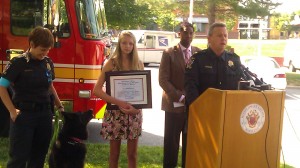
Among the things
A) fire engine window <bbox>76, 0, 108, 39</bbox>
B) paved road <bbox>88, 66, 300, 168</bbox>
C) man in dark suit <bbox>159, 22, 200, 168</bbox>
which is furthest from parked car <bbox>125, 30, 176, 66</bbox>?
man in dark suit <bbox>159, 22, 200, 168</bbox>

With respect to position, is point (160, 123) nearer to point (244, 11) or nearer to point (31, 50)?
point (31, 50)

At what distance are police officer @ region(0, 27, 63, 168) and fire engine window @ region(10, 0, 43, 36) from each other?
8.91 ft

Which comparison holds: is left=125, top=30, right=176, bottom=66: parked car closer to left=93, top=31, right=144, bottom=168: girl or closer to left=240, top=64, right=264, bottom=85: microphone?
left=93, top=31, right=144, bottom=168: girl

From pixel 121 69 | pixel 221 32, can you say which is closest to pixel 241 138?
pixel 221 32

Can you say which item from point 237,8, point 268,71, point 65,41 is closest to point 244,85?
point 65,41

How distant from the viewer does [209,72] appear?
4129mm

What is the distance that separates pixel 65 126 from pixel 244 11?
64.6 feet

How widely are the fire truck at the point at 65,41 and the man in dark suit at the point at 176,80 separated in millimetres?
1991

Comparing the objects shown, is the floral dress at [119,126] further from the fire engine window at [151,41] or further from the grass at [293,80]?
the fire engine window at [151,41]

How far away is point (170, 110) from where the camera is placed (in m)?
5.10

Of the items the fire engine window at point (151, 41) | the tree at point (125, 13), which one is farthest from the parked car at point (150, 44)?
the tree at point (125, 13)

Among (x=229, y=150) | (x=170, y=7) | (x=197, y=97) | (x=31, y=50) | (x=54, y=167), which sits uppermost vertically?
(x=170, y=7)

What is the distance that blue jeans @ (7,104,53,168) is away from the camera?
3.98 meters

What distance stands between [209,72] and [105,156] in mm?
2767
